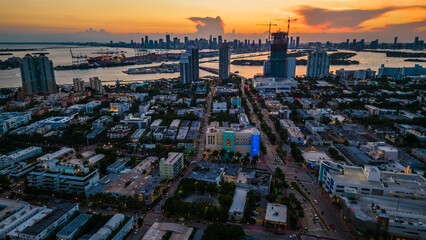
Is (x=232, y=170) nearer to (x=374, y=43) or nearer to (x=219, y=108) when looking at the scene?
(x=219, y=108)

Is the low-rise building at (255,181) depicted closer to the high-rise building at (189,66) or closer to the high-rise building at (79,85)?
the high-rise building at (79,85)

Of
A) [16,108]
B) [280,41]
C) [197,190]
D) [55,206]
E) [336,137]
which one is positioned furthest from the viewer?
[280,41]

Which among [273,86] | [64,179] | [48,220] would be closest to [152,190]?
[48,220]

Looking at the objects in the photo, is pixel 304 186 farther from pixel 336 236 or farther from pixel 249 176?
pixel 336 236

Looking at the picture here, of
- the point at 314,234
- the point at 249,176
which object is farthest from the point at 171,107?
the point at 314,234

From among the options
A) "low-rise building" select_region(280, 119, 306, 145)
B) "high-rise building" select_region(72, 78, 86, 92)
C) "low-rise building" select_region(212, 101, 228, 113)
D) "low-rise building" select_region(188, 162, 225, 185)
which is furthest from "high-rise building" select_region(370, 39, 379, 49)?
"low-rise building" select_region(188, 162, 225, 185)

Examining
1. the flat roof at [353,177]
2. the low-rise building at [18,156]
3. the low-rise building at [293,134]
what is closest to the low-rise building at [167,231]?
the flat roof at [353,177]

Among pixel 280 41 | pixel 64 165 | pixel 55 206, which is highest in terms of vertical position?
pixel 280 41

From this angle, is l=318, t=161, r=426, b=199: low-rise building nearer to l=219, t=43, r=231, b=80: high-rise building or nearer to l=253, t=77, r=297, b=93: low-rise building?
l=253, t=77, r=297, b=93: low-rise building
